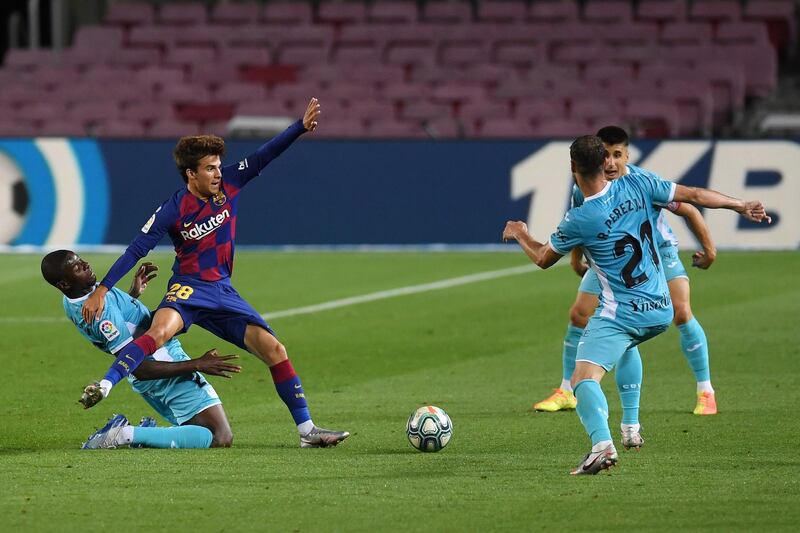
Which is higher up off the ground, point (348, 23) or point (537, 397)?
point (348, 23)

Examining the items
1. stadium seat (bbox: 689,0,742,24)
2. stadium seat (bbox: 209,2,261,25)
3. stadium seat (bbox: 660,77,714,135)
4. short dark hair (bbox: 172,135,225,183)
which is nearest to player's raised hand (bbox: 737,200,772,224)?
short dark hair (bbox: 172,135,225,183)

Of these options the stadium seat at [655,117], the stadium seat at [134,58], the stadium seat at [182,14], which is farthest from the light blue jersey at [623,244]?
the stadium seat at [182,14]

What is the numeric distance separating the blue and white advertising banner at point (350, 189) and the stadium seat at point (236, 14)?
925 centimetres

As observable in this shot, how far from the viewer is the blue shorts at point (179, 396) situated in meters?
9.17

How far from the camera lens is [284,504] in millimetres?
7223


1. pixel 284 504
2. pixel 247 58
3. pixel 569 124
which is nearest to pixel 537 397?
pixel 284 504

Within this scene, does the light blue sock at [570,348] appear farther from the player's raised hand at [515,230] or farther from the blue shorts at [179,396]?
the blue shorts at [179,396]

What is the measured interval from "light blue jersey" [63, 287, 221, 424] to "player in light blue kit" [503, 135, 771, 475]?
7.34 ft

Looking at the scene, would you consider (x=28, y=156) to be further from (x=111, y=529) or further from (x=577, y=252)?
(x=111, y=529)

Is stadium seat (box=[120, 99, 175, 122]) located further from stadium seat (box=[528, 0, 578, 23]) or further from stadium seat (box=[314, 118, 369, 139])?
stadium seat (box=[528, 0, 578, 23])

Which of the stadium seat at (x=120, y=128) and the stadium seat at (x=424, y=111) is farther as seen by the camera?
the stadium seat at (x=424, y=111)

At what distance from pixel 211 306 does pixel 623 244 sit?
243 centimetres

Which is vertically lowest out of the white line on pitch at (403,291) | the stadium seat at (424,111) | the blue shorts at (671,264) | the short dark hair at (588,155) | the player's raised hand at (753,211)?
the white line on pitch at (403,291)

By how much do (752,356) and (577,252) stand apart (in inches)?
148
